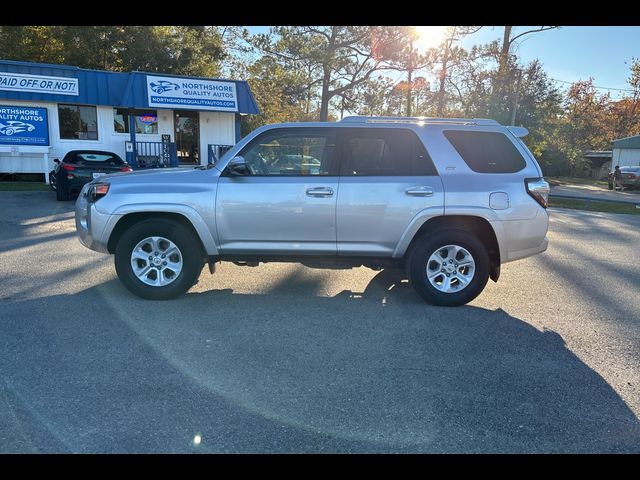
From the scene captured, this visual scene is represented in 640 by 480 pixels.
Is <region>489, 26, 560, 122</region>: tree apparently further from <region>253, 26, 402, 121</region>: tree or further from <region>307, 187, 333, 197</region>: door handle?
<region>307, 187, 333, 197</region>: door handle

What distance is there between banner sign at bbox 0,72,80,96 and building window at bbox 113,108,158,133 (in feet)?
5.87

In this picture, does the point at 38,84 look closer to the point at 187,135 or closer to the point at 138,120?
the point at 138,120

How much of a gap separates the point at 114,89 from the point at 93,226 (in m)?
15.5

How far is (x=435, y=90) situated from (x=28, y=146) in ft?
107

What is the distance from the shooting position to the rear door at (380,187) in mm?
4980

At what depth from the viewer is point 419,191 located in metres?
4.98

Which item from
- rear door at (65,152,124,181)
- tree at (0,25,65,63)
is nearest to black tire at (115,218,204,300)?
rear door at (65,152,124,181)

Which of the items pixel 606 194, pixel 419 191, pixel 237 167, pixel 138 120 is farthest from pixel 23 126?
pixel 606 194

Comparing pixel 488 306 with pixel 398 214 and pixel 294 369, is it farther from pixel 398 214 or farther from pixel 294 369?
pixel 294 369

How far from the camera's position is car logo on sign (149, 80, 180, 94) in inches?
719

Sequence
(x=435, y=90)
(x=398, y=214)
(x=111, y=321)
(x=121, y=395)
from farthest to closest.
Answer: (x=435, y=90) < (x=398, y=214) < (x=111, y=321) < (x=121, y=395)

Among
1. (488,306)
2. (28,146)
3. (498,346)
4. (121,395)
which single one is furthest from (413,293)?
(28,146)
